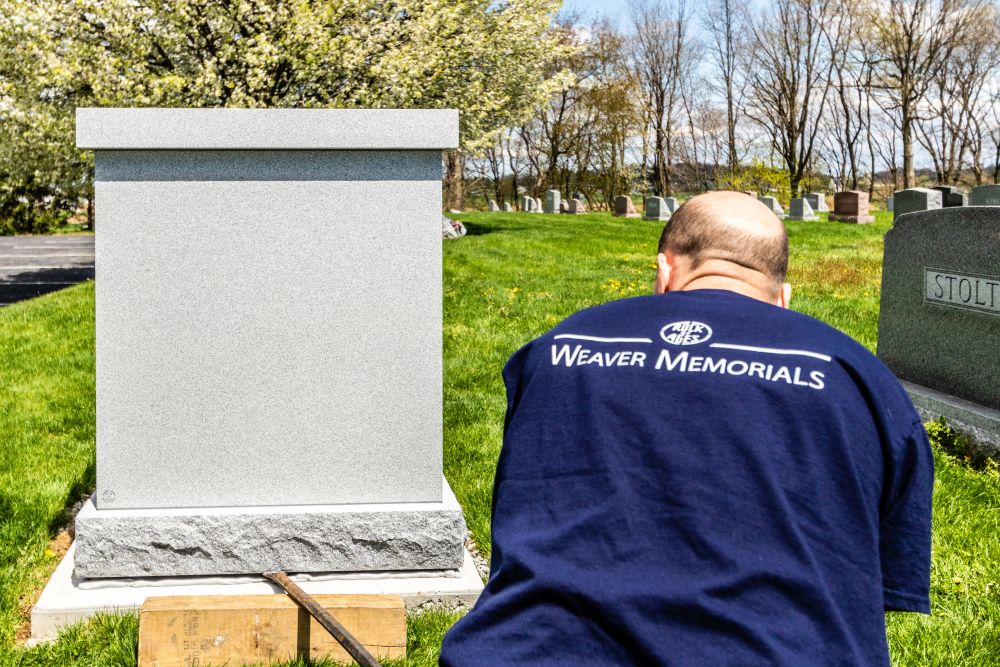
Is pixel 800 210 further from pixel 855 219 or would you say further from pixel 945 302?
pixel 945 302

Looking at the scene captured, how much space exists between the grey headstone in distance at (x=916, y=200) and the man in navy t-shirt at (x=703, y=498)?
726 inches

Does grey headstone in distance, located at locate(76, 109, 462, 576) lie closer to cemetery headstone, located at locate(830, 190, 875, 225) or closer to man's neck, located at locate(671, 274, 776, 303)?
man's neck, located at locate(671, 274, 776, 303)

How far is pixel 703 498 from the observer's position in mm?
1483

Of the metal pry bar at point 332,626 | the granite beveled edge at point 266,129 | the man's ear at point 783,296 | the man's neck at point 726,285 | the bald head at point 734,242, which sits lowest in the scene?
the metal pry bar at point 332,626

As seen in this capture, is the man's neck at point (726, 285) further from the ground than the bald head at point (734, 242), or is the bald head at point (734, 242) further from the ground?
the bald head at point (734, 242)

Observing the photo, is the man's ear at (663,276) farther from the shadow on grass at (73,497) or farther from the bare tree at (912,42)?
the bare tree at (912,42)

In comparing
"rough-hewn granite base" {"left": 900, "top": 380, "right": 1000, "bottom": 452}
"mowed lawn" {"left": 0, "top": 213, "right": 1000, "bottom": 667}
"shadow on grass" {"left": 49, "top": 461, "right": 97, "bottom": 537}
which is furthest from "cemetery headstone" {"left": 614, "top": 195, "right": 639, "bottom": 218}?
"shadow on grass" {"left": 49, "top": 461, "right": 97, "bottom": 537}

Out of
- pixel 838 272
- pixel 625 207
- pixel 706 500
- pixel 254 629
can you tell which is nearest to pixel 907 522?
pixel 706 500

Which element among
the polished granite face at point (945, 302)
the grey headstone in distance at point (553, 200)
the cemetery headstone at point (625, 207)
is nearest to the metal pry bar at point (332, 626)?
the polished granite face at point (945, 302)

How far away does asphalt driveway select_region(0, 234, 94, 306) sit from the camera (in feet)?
47.8

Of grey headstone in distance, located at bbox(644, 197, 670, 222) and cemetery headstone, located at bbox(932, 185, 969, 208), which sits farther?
grey headstone in distance, located at bbox(644, 197, 670, 222)

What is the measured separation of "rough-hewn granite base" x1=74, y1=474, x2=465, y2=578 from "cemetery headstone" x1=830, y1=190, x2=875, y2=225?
76.3 feet

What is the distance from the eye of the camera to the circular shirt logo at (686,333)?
62.3 inches

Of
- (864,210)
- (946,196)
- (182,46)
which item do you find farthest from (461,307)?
(864,210)
